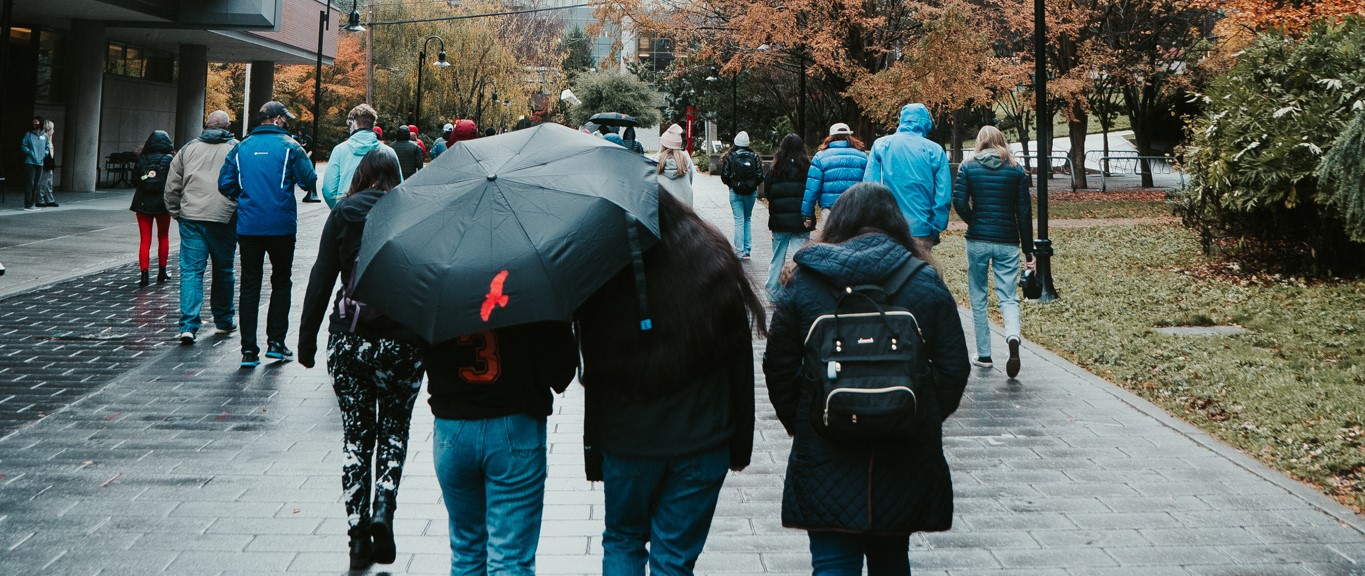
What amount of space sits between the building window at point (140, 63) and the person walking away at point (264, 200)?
85.8 feet

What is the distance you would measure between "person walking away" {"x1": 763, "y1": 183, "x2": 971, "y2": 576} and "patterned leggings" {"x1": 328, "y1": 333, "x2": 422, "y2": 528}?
167cm

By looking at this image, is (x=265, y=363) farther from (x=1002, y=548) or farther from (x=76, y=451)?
(x=1002, y=548)

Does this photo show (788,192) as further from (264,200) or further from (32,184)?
(32,184)

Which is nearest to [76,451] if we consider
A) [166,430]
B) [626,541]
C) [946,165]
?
[166,430]

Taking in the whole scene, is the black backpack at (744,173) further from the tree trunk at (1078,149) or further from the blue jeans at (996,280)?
the tree trunk at (1078,149)

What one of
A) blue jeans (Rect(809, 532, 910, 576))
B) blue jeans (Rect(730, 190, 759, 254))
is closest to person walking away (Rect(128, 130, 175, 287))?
blue jeans (Rect(730, 190, 759, 254))

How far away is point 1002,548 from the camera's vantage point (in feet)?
16.2

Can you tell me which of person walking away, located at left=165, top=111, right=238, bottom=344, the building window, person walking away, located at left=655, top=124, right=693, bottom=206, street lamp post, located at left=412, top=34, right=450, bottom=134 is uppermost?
street lamp post, located at left=412, top=34, right=450, bottom=134

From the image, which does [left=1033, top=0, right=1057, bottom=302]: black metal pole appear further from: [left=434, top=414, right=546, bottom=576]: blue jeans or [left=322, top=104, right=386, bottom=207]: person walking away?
[left=434, top=414, right=546, bottom=576]: blue jeans

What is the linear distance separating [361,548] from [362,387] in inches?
23.8

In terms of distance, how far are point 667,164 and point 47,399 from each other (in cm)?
649

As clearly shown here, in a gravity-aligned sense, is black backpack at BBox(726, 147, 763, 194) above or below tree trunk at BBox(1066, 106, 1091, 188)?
below

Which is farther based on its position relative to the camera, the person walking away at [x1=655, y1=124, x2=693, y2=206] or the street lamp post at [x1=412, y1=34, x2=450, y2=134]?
the street lamp post at [x1=412, y1=34, x2=450, y2=134]

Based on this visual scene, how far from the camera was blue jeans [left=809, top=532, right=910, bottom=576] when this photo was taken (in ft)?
12.1
